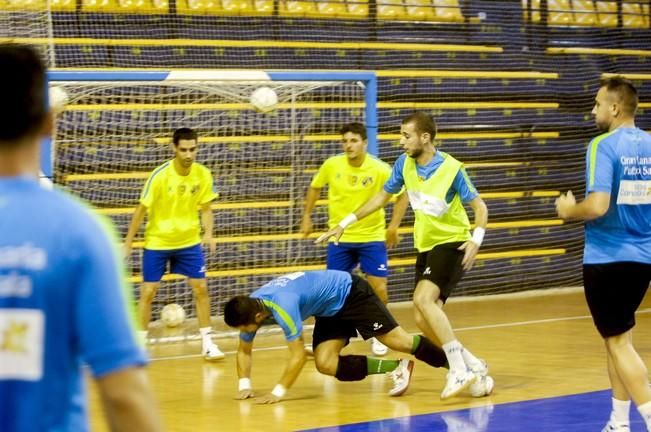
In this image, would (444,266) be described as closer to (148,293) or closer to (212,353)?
(212,353)

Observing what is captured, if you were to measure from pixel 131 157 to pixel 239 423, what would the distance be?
18.0ft

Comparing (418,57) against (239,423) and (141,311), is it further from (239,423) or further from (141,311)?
(239,423)

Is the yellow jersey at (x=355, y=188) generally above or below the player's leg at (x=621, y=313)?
above

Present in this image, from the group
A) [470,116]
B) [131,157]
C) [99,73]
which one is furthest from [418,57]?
[99,73]

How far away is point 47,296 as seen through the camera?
1.91 meters

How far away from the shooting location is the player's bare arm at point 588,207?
561 cm

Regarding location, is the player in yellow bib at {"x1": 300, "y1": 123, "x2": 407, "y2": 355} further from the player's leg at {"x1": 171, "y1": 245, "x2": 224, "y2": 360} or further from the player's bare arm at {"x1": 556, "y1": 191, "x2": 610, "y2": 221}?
the player's bare arm at {"x1": 556, "y1": 191, "x2": 610, "y2": 221}

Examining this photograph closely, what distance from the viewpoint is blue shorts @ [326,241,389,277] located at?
396 inches

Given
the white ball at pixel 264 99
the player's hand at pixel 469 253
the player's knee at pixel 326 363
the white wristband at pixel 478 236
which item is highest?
the white ball at pixel 264 99

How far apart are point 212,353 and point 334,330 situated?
2.25 m

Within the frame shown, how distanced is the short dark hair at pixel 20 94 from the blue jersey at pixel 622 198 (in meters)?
4.25

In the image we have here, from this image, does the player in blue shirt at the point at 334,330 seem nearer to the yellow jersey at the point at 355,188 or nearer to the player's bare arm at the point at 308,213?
the yellow jersey at the point at 355,188

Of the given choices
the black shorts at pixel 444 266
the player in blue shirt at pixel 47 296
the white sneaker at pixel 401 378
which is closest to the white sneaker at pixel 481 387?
the white sneaker at pixel 401 378

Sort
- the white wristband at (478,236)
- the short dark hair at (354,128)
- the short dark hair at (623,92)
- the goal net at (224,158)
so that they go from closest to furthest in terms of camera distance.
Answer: the short dark hair at (623,92) < the white wristband at (478,236) < the short dark hair at (354,128) < the goal net at (224,158)
